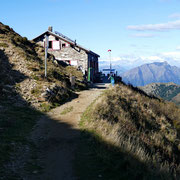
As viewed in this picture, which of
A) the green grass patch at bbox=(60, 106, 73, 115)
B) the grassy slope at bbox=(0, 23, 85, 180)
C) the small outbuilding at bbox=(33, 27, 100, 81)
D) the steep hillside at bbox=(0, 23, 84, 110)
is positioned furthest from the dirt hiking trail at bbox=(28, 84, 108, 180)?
the small outbuilding at bbox=(33, 27, 100, 81)

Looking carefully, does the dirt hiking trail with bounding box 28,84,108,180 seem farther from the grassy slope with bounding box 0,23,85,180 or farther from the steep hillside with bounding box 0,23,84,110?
the steep hillside with bounding box 0,23,84,110

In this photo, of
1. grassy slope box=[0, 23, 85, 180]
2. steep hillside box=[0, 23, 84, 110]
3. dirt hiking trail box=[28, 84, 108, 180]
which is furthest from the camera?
steep hillside box=[0, 23, 84, 110]

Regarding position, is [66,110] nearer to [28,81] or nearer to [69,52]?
[28,81]

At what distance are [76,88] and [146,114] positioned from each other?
359 inches

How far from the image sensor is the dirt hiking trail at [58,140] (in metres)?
6.71

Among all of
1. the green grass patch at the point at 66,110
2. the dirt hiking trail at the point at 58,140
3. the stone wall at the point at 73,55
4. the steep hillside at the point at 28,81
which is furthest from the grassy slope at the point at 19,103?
the stone wall at the point at 73,55

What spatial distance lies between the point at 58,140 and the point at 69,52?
32.1m

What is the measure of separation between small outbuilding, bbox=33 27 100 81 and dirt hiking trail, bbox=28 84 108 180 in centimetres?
2289

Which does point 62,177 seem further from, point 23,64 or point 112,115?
point 23,64

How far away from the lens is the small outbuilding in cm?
3928

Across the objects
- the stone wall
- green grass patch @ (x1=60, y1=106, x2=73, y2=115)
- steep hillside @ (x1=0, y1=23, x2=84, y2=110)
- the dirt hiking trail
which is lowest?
the dirt hiking trail

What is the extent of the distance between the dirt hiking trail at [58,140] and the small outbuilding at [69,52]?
22892 millimetres

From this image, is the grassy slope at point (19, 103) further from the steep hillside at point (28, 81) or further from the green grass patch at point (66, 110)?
the green grass patch at point (66, 110)

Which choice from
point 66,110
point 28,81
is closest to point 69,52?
point 28,81
